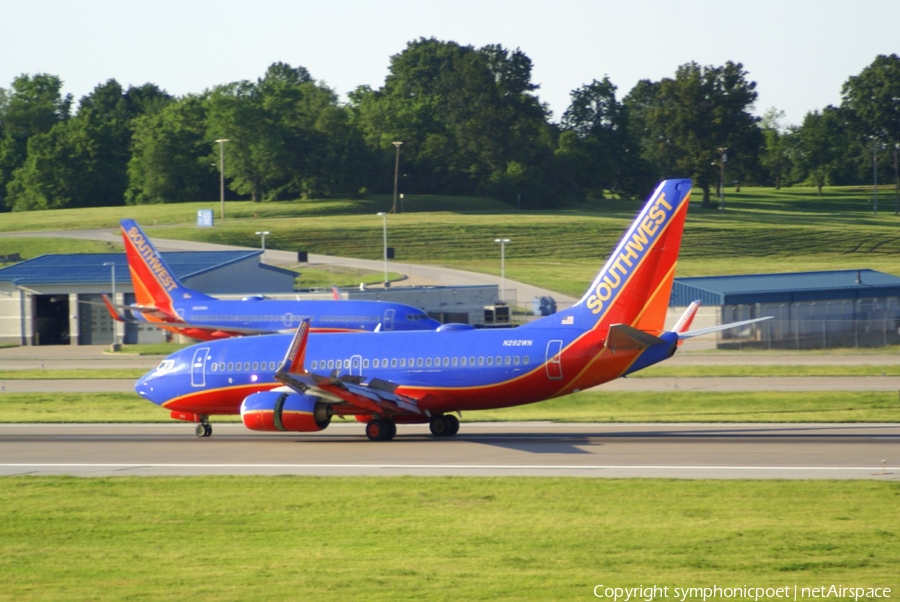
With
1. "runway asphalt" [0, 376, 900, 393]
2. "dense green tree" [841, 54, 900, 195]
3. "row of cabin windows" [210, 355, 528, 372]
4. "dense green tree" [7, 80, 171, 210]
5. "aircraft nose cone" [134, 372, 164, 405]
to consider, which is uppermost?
"dense green tree" [841, 54, 900, 195]

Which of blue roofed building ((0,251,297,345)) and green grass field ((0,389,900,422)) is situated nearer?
green grass field ((0,389,900,422))

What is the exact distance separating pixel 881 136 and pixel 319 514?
609 ft

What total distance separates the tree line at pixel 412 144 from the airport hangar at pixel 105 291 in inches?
2613

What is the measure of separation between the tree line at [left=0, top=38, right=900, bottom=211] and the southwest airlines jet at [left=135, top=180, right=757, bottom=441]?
119782 millimetres

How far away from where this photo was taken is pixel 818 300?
71.7 m

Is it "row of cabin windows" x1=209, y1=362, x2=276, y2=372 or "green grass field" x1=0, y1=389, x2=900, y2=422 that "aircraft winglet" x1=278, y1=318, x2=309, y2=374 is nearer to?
"row of cabin windows" x1=209, y1=362, x2=276, y2=372

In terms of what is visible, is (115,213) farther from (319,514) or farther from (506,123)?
(319,514)

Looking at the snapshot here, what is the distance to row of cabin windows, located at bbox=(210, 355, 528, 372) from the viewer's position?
103 ft

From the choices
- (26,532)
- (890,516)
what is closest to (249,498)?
(26,532)

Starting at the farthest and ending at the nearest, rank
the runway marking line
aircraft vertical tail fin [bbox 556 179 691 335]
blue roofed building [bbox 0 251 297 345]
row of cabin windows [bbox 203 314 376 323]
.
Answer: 1. blue roofed building [bbox 0 251 297 345]
2. row of cabin windows [bbox 203 314 376 323]
3. aircraft vertical tail fin [bbox 556 179 691 335]
4. the runway marking line

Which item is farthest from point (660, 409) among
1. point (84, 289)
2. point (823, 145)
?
point (823, 145)

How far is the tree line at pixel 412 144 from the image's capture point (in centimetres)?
15338

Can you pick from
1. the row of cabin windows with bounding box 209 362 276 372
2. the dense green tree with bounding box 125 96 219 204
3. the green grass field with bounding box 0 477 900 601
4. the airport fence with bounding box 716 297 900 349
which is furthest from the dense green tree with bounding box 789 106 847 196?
the green grass field with bounding box 0 477 900 601

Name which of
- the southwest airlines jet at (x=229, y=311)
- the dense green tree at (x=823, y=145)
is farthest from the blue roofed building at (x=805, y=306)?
the dense green tree at (x=823, y=145)
